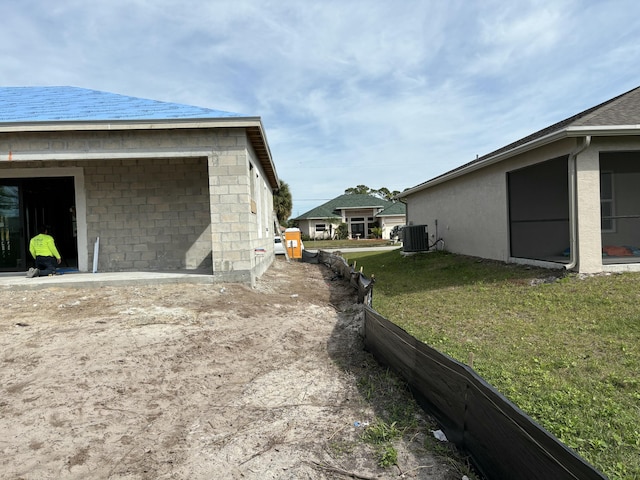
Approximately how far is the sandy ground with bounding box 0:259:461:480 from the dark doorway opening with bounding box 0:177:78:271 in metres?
3.75

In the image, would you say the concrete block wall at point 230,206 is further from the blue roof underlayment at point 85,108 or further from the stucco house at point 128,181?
the blue roof underlayment at point 85,108

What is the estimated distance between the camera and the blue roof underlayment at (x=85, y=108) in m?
8.69

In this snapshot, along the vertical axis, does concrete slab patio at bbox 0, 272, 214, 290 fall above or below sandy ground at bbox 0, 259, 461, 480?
above

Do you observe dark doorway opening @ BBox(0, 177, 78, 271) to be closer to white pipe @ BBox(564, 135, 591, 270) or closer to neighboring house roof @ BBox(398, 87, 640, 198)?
neighboring house roof @ BBox(398, 87, 640, 198)

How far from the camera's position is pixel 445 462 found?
287 centimetres

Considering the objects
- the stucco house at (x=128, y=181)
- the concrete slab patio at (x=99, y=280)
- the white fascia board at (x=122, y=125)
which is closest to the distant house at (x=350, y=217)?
the stucco house at (x=128, y=181)

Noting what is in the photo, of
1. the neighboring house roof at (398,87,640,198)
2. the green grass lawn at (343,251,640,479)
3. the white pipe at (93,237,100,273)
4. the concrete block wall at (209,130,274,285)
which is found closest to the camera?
the green grass lawn at (343,251,640,479)

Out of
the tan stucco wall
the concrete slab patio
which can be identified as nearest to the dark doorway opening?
the concrete slab patio

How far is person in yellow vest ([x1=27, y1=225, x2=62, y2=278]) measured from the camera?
9.36 m

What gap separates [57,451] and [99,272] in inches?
310

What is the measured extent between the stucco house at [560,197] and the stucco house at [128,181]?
6.54 m

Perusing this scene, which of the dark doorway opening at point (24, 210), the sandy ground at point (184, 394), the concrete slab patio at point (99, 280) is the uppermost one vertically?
the dark doorway opening at point (24, 210)

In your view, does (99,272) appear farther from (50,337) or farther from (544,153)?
(544,153)

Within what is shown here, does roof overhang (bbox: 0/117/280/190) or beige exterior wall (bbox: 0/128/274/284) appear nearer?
roof overhang (bbox: 0/117/280/190)
